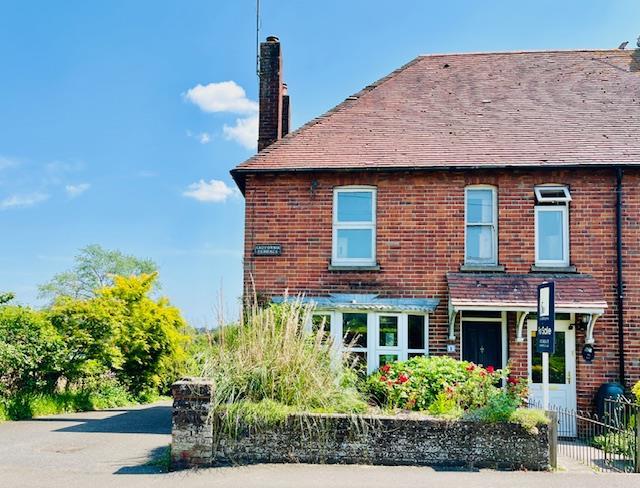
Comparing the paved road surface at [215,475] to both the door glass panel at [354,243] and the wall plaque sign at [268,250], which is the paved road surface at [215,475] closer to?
the wall plaque sign at [268,250]

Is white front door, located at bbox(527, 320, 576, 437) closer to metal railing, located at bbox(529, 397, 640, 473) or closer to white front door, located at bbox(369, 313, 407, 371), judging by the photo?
metal railing, located at bbox(529, 397, 640, 473)

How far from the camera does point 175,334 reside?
67.6 feet

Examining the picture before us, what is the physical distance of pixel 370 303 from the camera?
13219 millimetres

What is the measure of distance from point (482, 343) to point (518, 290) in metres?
1.41

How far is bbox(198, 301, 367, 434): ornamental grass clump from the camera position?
335 inches

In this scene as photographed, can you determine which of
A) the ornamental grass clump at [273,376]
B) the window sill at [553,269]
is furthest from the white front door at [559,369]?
the ornamental grass clump at [273,376]

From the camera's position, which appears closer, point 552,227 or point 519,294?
point 519,294

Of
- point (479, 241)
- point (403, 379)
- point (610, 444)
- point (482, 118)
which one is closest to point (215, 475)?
point (403, 379)

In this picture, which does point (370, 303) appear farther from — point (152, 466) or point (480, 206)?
point (152, 466)

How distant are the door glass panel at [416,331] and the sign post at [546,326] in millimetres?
4130

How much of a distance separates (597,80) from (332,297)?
29.5 feet

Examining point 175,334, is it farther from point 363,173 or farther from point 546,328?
point 546,328

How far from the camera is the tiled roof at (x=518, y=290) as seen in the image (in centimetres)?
1242

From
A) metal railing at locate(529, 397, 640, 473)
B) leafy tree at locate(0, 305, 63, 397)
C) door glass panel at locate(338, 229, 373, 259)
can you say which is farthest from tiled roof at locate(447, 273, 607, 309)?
leafy tree at locate(0, 305, 63, 397)
